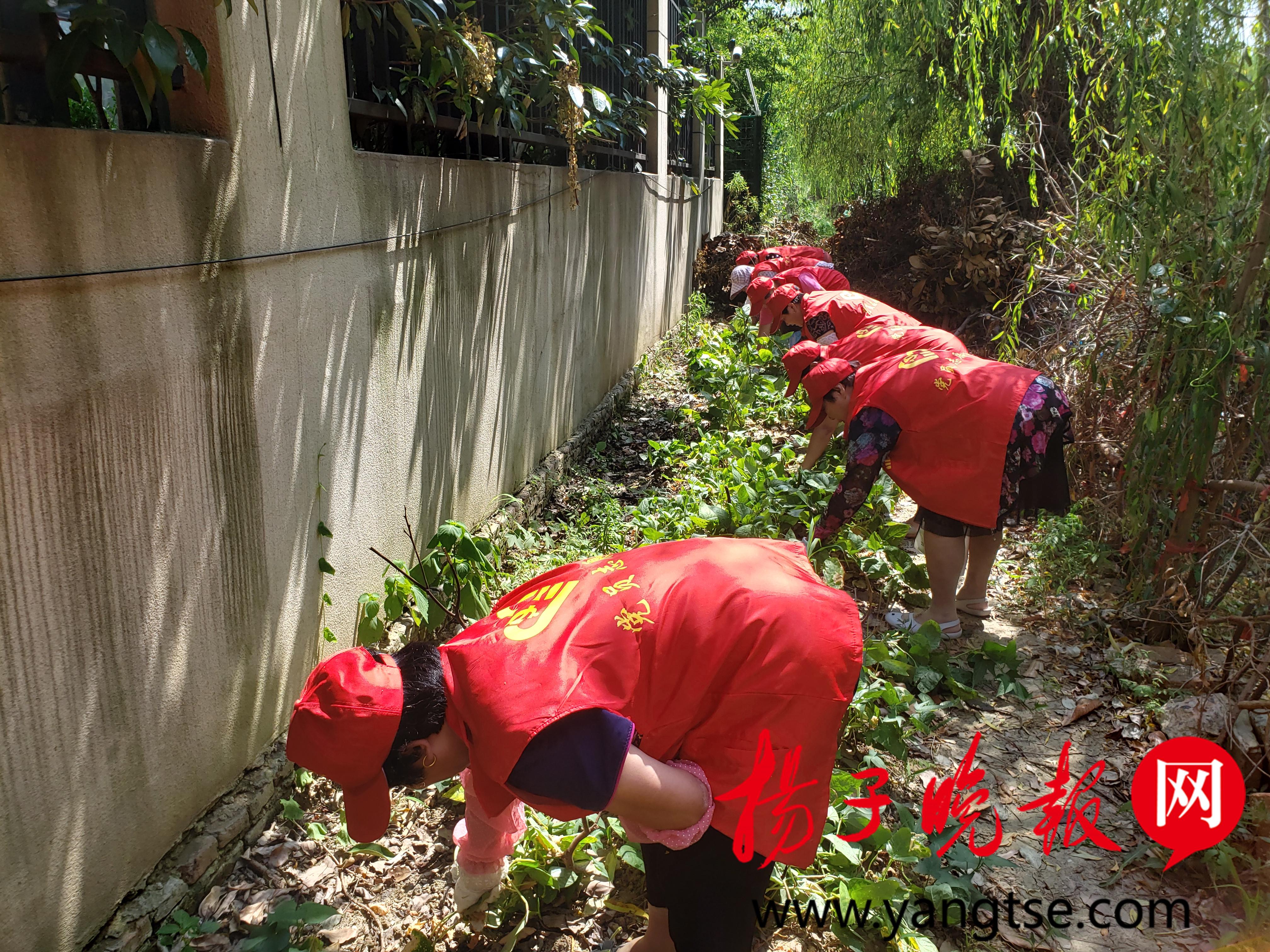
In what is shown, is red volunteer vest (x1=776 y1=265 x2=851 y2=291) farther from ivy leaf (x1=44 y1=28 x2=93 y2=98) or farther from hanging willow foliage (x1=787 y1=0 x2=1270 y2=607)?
ivy leaf (x1=44 y1=28 x2=93 y2=98)

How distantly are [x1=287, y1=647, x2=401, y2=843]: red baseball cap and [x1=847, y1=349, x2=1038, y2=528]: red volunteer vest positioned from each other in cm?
241

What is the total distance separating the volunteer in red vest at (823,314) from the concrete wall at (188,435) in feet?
9.00

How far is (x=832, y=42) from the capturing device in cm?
924

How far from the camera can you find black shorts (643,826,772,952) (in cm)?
169

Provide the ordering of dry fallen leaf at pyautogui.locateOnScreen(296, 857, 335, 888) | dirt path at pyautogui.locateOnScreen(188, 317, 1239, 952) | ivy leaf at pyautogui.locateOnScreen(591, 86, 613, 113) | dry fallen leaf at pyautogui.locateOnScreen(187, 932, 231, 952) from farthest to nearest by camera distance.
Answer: ivy leaf at pyautogui.locateOnScreen(591, 86, 613, 113) → dry fallen leaf at pyautogui.locateOnScreen(296, 857, 335, 888) → dirt path at pyautogui.locateOnScreen(188, 317, 1239, 952) → dry fallen leaf at pyautogui.locateOnScreen(187, 932, 231, 952)

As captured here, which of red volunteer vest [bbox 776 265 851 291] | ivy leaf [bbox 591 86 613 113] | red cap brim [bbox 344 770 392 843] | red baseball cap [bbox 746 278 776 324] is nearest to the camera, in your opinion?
red cap brim [bbox 344 770 392 843]

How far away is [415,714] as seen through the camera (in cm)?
149

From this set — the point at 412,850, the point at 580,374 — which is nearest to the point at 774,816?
the point at 412,850

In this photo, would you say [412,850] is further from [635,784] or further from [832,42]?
[832,42]

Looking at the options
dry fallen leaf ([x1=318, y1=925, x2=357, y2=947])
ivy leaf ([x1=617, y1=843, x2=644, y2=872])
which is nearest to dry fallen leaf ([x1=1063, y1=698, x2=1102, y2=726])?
ivy leaf ([x1=617, y1=843, x2=644, y2=872])

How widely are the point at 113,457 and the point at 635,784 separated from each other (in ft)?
4.01

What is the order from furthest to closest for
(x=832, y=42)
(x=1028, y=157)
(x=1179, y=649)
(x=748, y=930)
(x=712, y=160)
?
(x=712, y=160), (x=832, y=42), (x=1028, y=157), (x=1179, y=649), (x=748, y=930)

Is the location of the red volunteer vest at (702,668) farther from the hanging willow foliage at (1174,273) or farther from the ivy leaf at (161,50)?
the hanging willow foliage at (1174,273)

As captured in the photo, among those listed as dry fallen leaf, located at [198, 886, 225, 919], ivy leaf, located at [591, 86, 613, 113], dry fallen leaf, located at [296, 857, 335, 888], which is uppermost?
ivy leaf, located at [591, 86, 613, 113]
